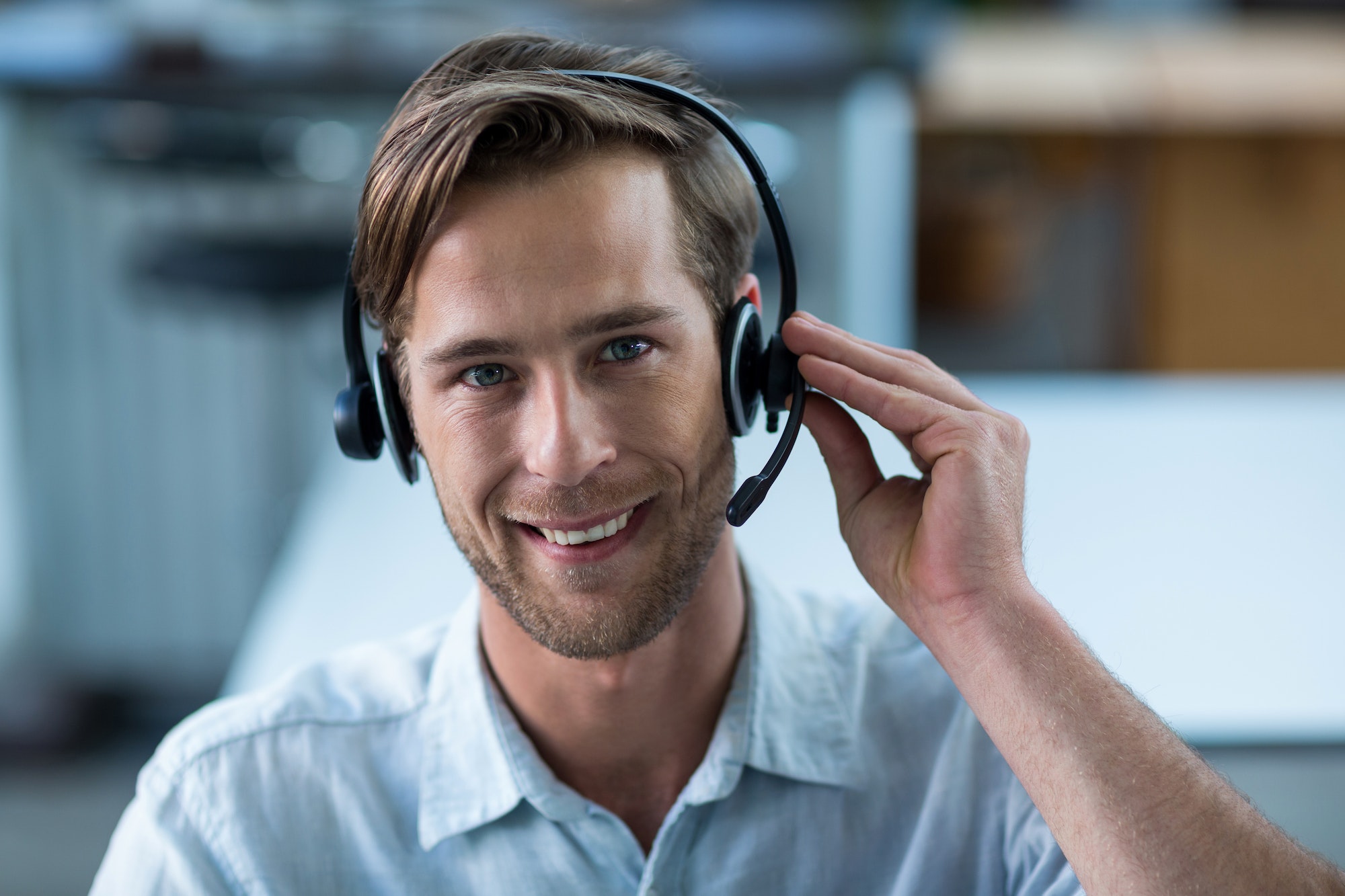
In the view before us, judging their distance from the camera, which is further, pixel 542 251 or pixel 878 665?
pixel 878 665

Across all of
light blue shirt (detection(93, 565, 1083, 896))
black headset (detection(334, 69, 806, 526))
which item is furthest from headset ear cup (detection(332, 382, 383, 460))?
light blue shirt (detection(93, 565, 1083, 896))

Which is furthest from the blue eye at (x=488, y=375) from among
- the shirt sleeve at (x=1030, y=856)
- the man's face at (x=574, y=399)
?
the shirt sleeve at (x=1030, y=856)

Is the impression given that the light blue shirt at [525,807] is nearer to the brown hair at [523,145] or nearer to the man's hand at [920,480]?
the man's hand at [920,480]

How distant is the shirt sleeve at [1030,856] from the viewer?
99 centimetres

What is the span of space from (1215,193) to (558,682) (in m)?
4.41

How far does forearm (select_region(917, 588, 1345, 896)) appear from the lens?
851 millimetres

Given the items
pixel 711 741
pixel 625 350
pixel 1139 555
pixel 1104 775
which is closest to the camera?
pixel 1104 775

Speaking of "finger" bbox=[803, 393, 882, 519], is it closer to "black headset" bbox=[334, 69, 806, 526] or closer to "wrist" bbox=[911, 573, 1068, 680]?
"black headset" bbox=[334, 69, 806, 526]

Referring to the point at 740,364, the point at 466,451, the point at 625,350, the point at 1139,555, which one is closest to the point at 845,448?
the point at 740,364

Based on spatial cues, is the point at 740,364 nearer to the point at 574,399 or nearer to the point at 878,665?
the point at 574,399

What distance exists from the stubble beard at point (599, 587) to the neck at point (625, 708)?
5cm

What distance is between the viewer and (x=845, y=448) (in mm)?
1081

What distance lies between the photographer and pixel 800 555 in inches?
67.1

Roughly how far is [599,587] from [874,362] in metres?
0.29
